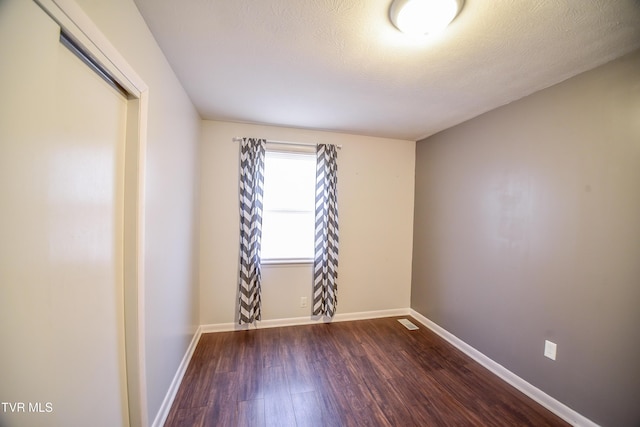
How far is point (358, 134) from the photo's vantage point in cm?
A: 291

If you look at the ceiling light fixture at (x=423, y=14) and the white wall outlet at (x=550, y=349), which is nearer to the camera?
the ceiling light fixture at (x=423, y=14)

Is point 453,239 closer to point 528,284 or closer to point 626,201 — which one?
point 528,284

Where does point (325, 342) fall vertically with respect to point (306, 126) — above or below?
below

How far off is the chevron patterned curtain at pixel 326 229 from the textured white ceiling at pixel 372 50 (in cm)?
73

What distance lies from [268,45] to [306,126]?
135cm

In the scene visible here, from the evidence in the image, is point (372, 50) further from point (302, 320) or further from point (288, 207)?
point (302, 320)

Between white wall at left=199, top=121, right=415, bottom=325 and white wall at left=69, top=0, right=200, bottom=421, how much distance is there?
489 millimetres

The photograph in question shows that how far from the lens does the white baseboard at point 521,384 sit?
4.92ft

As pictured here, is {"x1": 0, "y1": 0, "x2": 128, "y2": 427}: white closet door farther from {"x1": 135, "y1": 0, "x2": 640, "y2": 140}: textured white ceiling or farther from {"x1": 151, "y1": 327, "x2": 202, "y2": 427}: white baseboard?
{"x1": 135, "y1": 0, "x2": 640, "y2": 140}: textured white ceiling

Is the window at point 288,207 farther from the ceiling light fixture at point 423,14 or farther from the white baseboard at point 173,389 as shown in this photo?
the ceiling light fixture at point 423,14

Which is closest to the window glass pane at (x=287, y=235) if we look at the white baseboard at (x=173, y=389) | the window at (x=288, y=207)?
the window at (x=288, y=207)

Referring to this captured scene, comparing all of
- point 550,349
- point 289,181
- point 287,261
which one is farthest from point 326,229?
point 550,349

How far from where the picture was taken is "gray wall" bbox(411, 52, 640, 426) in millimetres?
1313

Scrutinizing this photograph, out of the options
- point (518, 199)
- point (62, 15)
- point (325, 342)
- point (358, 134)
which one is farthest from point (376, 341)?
point (62, 15)
